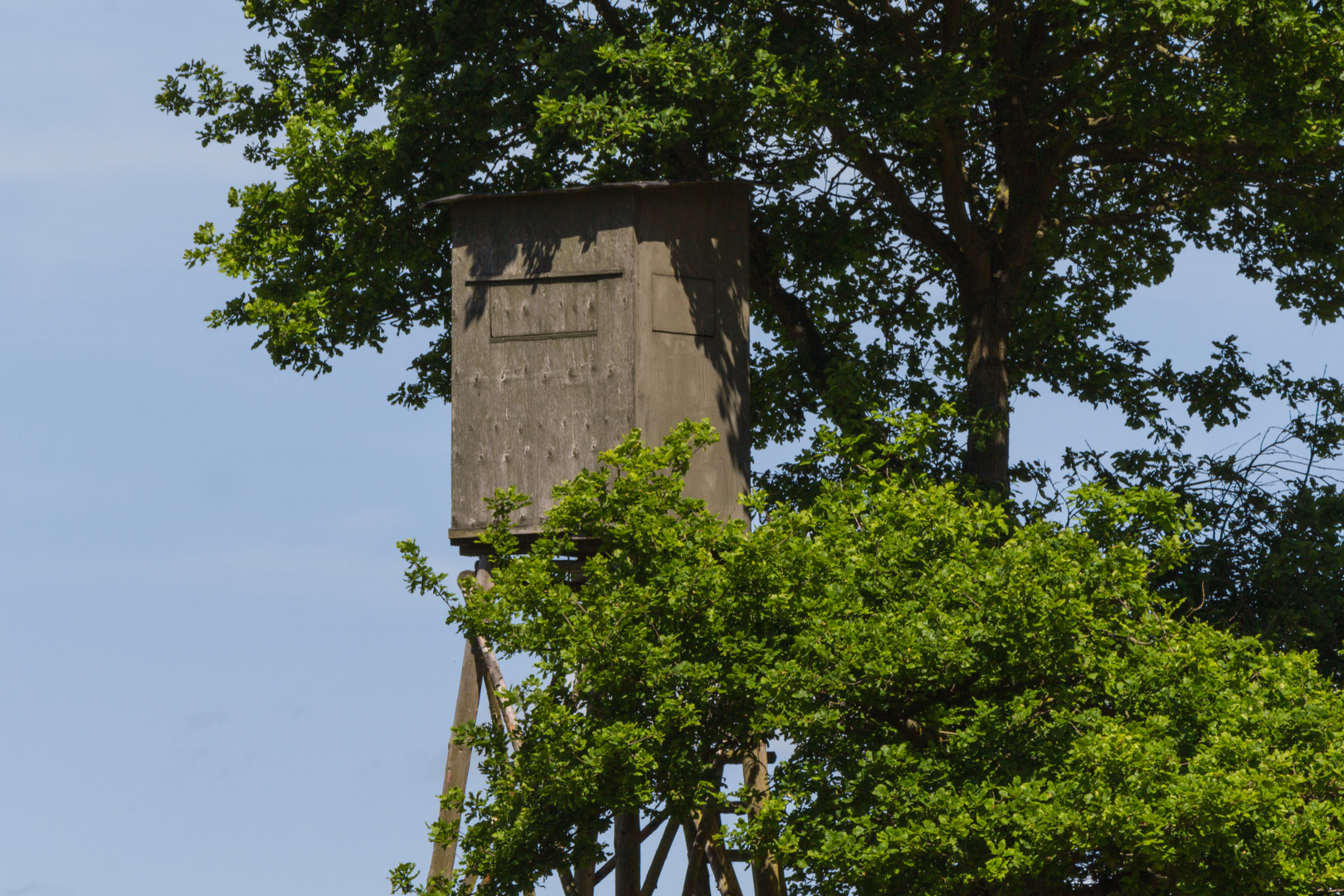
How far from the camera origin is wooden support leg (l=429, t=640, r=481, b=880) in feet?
48.5

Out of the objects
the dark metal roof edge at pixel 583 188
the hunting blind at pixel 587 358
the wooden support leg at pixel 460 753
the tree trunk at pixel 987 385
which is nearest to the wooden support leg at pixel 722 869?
the hunting blind at pixel 587 358

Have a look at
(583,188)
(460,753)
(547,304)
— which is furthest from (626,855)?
(583,188)

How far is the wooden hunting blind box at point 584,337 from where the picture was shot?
14.5 m

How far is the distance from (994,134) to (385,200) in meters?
6.79

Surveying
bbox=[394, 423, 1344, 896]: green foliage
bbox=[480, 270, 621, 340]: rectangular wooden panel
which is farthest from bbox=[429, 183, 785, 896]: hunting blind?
bbox=[394, 423, 1344, 896]: green foliage

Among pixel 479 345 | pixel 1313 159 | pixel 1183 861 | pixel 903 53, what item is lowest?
pixel 1183 861

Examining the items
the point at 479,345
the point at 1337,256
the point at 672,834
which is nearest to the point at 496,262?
the point at 479,345

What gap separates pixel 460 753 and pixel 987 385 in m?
6.72

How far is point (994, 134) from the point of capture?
18.5m

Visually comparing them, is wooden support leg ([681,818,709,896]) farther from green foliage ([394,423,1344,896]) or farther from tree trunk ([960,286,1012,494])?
tree trunk ([960,286,1012,494])

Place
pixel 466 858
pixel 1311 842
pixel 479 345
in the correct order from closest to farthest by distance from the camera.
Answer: pixel 1311 842 < pixel 466 858 < pixel 479 345

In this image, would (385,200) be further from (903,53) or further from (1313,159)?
(1313,159)

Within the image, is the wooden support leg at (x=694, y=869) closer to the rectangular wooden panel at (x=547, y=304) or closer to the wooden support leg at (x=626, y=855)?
the wooden support leg at (x=626, y=855)

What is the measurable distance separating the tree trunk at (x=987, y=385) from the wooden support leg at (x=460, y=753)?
522cm
